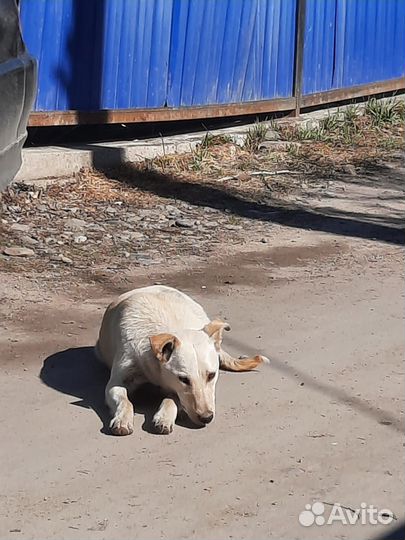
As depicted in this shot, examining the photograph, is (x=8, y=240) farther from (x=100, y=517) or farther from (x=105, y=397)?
(x=100, y=517)

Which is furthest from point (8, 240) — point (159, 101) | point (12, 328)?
point (159, 101)

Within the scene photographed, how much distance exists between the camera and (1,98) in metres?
4.31

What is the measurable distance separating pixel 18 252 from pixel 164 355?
245cm

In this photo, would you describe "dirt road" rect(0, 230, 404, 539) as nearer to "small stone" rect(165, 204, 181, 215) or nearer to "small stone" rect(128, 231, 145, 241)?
"small stone" rect(128, 231, 145, 241)

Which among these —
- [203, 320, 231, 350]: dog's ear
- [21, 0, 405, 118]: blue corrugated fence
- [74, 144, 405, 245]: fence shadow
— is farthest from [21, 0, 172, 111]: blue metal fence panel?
[203, 320, 231, 350]: dog's ear

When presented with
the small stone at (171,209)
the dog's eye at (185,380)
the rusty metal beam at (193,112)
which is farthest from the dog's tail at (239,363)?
the rusty metal beam at (193,112)

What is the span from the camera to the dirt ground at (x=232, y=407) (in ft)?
12.4

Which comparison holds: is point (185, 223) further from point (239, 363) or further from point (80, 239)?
point (239, 363)

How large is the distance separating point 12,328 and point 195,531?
2164 millimetres

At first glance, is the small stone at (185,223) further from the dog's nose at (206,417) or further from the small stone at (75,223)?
the dog's nose at (206,417)

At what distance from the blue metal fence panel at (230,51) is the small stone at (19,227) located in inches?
109

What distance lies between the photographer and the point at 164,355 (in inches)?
178

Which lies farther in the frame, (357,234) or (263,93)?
(263,93)

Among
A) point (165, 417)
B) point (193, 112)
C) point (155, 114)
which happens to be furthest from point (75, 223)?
point (165, 417)
